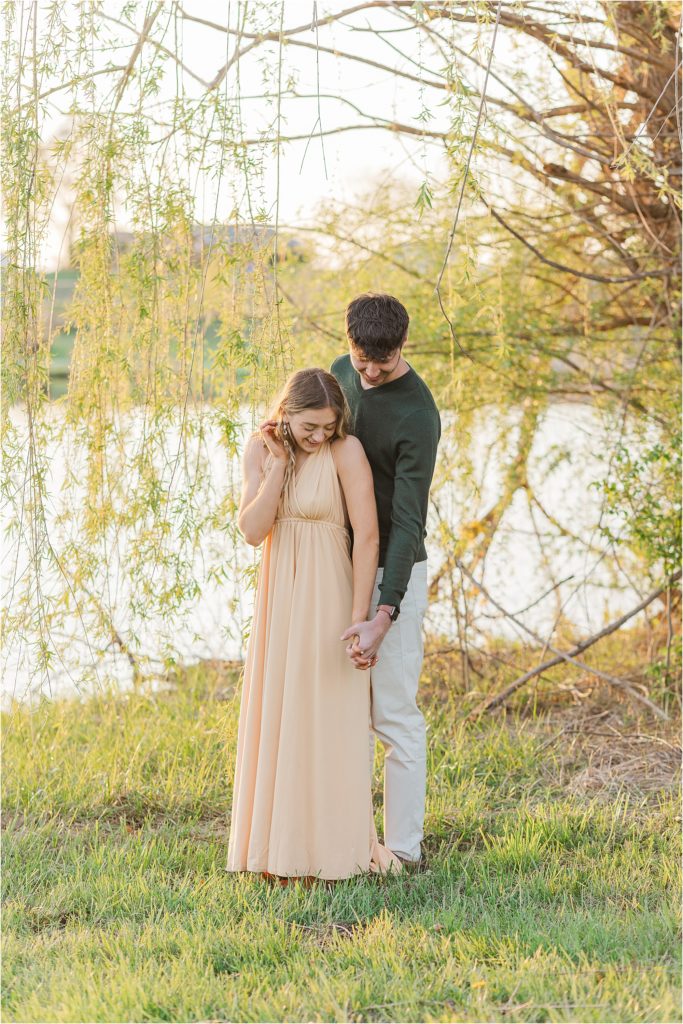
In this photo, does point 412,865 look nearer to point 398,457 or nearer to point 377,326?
point 398,457

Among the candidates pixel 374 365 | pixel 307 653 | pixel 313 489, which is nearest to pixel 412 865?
pixel 307 653

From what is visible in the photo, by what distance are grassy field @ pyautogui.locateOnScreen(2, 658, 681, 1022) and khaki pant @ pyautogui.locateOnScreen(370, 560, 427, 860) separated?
0.47ft

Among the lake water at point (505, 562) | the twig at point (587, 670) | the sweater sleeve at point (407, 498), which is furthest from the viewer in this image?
the lake water at point (505, 562)

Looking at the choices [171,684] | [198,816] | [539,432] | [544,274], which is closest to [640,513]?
[539,432]

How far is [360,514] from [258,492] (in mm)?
290

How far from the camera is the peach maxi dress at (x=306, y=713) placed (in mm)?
2971

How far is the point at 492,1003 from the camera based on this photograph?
7.48 ft

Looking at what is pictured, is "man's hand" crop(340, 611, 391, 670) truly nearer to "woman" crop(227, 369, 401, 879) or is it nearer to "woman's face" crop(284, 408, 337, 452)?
"woman" crop(227, 369, 401, 879)

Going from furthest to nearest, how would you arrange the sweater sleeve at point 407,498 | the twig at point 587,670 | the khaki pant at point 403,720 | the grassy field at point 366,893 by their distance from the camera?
the twig at point 587,670
the khaki pant at point 403,720
the sweater sleeve at point 407,498
the grassy field at point 366,893

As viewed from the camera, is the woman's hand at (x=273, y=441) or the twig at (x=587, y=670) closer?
the woman's hand at (x=273, y=441)

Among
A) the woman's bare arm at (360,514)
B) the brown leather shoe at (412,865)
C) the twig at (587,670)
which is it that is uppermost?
the woman's bare arm at (360,514)

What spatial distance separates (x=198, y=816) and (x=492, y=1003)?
62.8 inches

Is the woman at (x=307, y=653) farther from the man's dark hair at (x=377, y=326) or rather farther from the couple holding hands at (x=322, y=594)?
the man's dark hair at (x=377, y=326)

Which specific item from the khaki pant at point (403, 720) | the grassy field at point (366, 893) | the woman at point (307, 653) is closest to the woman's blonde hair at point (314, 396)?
the woman at point (307, 653)
